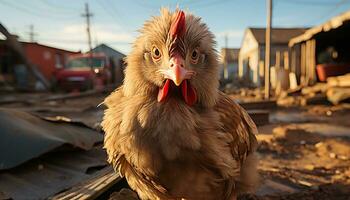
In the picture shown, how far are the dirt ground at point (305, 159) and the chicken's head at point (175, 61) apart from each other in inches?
76.5

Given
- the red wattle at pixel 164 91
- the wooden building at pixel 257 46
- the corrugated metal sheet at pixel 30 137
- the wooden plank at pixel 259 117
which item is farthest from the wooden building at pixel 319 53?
the red wattle at pixel 164 91

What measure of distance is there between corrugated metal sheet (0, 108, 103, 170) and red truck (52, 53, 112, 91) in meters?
17.2

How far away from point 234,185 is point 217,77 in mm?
790

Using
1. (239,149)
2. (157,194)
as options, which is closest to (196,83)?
(239,149)

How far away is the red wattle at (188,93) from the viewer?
1901mm

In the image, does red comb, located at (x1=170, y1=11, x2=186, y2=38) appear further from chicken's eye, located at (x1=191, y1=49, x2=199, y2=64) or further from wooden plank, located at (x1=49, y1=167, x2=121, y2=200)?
wooden plank, located at (x1=49, y1=167, x2=121, y2=200)

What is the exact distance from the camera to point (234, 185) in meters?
2.34

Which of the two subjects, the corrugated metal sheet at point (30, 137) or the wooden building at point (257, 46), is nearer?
the corrugated metal sheet at point (30, 137)

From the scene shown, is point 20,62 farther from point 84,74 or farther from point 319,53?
point 319,53

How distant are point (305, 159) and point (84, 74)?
1717 cm

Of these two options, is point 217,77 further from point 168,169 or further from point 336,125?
point 336,125

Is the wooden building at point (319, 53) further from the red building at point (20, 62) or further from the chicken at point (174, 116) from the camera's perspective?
the red building at point (20, 62)

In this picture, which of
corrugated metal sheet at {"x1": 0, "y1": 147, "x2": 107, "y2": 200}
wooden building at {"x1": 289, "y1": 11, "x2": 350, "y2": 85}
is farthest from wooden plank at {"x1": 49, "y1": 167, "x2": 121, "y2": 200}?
wooden building at {"x1": 289, "y1": 11, "x2": 350, "y2": 85}

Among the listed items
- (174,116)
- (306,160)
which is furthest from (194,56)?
(306,160)
